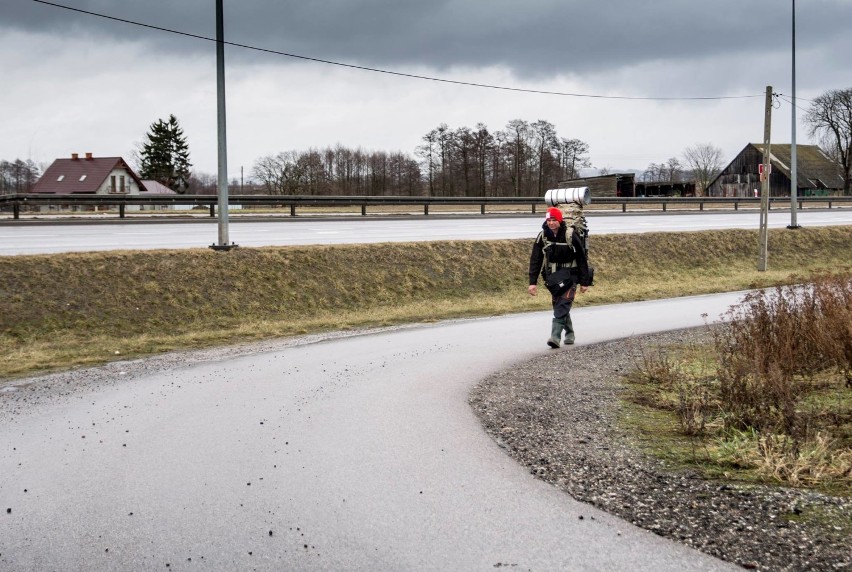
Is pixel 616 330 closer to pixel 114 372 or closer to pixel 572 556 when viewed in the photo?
pixel 114 372

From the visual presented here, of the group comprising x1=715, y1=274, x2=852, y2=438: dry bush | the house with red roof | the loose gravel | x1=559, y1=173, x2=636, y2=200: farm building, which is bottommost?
the loose gravel

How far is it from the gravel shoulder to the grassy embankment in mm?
6761

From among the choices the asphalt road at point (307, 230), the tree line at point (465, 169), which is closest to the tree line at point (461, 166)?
the tree line at point (465, 169)

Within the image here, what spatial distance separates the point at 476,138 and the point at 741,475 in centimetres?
7068

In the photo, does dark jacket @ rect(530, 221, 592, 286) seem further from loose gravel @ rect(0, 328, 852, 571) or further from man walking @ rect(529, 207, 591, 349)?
loose gravel @ rect(0, 328, 852, 571)

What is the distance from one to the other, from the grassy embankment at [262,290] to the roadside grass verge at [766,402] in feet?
24.6

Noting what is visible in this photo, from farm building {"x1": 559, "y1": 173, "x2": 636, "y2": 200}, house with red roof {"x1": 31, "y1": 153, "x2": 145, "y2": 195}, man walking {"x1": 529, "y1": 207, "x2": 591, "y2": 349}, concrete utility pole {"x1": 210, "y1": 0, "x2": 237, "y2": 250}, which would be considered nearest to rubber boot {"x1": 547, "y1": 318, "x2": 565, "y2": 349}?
man walking {"x1": 529, "y1": 207, "x2": 591, "y2": 349}

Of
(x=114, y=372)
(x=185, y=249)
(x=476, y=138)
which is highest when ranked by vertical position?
(x=476, y=138)

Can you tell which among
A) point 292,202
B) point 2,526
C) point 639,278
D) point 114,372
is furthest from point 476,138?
point 2,526

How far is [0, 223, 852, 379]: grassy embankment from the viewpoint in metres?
13.8

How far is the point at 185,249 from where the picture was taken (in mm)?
18500

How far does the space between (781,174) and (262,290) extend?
91091mm

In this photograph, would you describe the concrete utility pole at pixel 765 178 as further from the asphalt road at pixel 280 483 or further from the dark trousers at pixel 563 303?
the asphalt road at pixel 280 483

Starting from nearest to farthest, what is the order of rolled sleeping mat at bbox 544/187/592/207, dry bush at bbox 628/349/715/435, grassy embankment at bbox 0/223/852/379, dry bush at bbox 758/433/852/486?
1. dry bush at bbox 758/433/852/486
2. dry bush at bbox 628/349/715/435
3. grassy embankment at bbox 0/223/852/379
4. rolled sleeping mat at bbox 544/187/592/207
